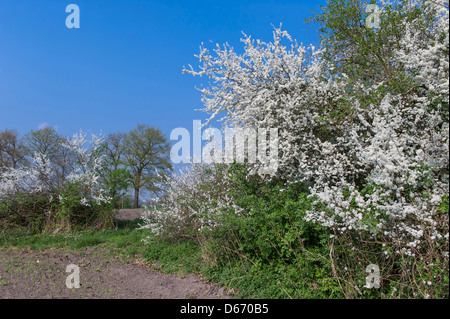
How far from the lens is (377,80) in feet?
18.1

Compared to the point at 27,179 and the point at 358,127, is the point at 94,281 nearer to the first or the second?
the point at 358,127

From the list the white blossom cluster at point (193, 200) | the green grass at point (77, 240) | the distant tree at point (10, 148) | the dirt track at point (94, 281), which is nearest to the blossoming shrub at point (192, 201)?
the white blossom cluster at point (193, 200)

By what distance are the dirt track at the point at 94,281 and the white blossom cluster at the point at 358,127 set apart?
91.3 inches

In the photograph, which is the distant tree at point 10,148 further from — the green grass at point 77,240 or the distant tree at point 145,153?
the green grass at point 77,240

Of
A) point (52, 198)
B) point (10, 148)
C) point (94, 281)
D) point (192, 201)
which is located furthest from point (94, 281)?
point (10, 148)

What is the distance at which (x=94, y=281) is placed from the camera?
5434mm

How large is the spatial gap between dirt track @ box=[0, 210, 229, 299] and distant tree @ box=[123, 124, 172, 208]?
58.0 feet

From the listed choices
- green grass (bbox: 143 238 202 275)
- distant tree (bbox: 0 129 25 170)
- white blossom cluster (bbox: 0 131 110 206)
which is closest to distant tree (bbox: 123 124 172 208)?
distant tree (bbox: 0 129 25 170)

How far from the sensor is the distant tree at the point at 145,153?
966 inches

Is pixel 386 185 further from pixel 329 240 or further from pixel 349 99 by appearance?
pixel 349 99
